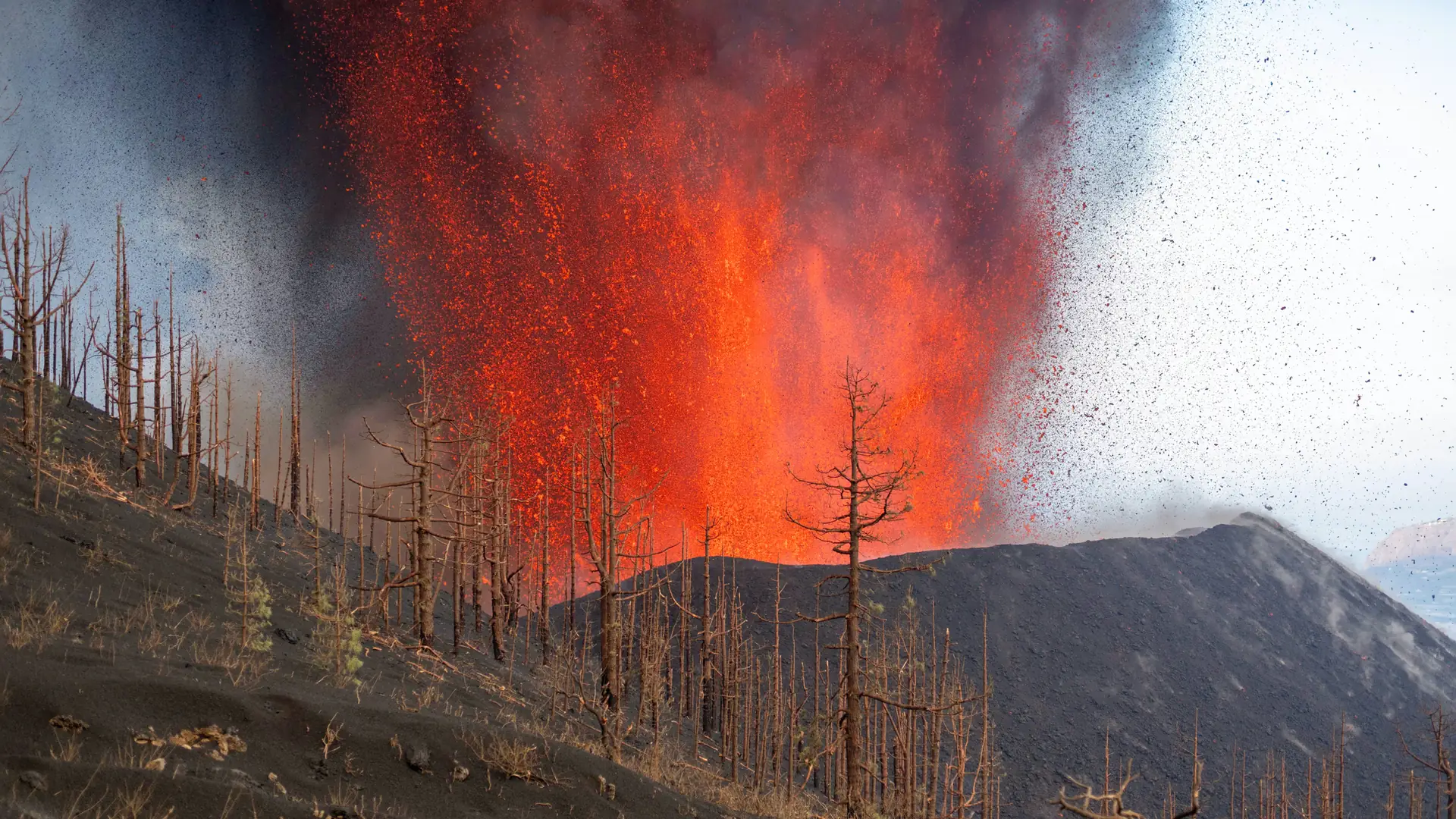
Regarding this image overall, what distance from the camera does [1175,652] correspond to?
7144 cm

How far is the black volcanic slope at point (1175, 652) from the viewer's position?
196 ft

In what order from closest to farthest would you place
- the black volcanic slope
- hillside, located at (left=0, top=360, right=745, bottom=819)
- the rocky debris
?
1. hillside, located at (left=0, top=360, right=745, bottom=819)
2. the rocky debris
3. the black volcanic slope

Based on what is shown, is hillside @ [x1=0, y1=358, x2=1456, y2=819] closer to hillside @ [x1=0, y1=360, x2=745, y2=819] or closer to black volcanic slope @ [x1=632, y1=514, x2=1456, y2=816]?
hillside @ [x1=0, y1=360, x2=745, y2=819]

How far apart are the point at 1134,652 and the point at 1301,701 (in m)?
12.5

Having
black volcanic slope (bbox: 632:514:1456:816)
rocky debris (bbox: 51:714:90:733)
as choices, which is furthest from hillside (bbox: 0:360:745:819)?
black volcanic slope (bbox: 632:514:1456:816)

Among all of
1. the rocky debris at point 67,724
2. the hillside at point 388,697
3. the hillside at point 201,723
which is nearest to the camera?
the hillside at point 201,723

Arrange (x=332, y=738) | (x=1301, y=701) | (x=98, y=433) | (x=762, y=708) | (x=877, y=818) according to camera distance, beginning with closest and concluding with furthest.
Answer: (x=332, y=738) < (x=877, y=818) < (x=98, y=433) < (x=762, y=708) < (x=1301, y=701)

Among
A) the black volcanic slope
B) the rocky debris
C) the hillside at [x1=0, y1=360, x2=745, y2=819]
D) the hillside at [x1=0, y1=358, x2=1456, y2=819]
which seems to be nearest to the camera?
the hillside at [x1=0, y1=360, x2=745, y2=819]

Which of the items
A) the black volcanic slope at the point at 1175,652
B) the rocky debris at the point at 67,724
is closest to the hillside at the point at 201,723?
the rocky debris at the point at 67,724

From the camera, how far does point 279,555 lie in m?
35.0

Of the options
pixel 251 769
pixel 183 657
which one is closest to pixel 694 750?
pixel 183 657

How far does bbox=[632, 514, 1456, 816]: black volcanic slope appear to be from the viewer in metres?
59.6

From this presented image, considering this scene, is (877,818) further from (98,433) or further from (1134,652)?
(1134,652)

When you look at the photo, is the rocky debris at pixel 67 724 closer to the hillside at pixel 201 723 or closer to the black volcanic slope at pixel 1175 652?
the hillside at pixel 201 723
